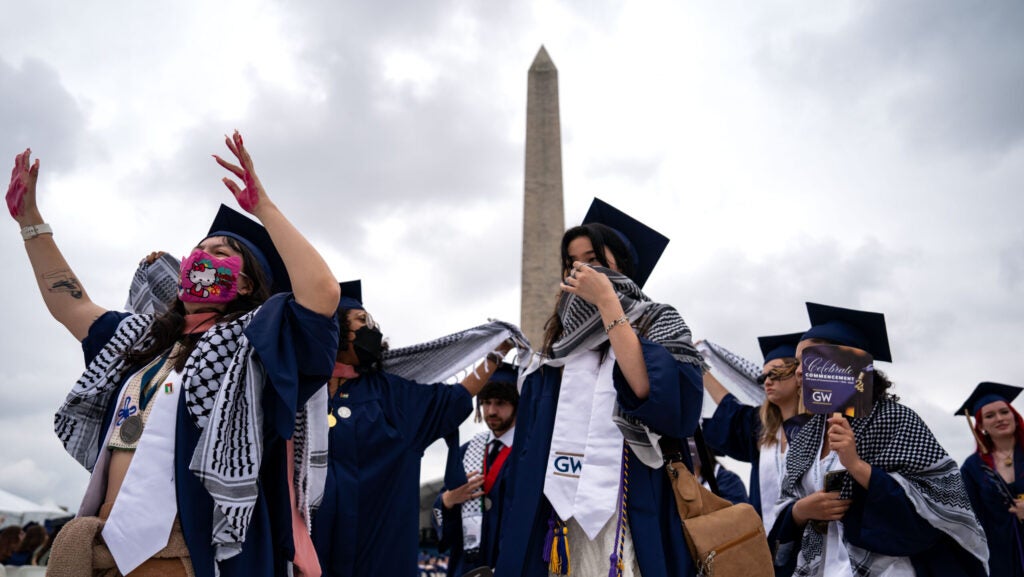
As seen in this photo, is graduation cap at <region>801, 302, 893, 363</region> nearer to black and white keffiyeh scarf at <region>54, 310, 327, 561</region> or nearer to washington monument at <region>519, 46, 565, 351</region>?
black and white keffiyeh scarf at <region>54, 310, 327, 561</region>

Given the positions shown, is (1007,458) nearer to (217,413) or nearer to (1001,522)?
(1001,522)

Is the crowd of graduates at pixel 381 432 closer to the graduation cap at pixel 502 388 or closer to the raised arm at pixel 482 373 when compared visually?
the raised arm at pixel 482 373

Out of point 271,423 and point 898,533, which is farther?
point 898,533

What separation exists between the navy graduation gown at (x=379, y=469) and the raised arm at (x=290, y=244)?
193 centimetres

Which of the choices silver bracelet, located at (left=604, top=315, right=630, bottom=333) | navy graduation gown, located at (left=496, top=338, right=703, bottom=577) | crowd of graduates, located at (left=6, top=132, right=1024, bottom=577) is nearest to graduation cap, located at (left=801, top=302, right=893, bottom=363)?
crowd of graduates, located at (left=6, top=132, right=1024, bottom=577)

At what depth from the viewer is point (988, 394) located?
5.89 metres

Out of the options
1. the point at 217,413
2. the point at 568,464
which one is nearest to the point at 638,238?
the point at 568,464

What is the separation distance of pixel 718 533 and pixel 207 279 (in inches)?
68.9

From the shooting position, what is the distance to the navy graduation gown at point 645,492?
8.81ft

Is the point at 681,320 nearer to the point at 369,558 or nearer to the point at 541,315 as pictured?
the point at 369,558

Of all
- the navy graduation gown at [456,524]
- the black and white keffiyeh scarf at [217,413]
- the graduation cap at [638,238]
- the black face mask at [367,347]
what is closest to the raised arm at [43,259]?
the black and white keffiyeh scarf at [217,413]

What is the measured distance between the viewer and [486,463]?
5.67 meters

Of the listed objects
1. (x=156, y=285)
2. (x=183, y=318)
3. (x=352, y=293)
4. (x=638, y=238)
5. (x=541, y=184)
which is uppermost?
(x=541, y=184)

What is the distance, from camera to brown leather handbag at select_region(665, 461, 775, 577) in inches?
104
